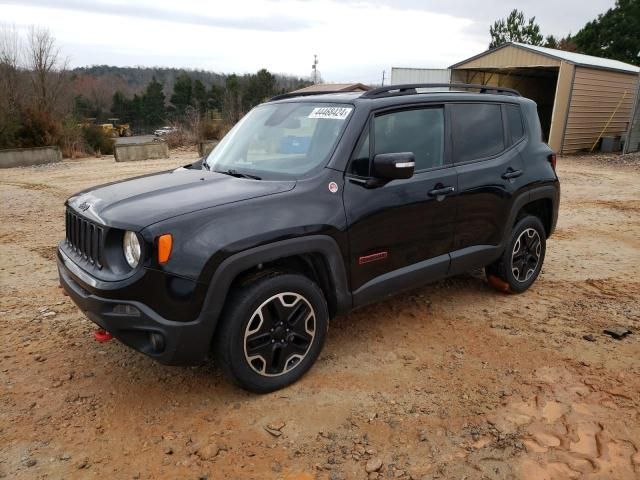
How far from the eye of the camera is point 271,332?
2.91 m

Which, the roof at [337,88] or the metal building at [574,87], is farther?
the metal building at [574,87]

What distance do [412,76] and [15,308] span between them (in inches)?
894

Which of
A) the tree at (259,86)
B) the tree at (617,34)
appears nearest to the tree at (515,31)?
the tree at (617,34)

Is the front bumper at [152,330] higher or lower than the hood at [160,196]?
lower

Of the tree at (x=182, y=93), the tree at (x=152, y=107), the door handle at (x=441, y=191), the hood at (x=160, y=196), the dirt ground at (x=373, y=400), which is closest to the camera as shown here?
the dirt ground at (x=373, y=400)

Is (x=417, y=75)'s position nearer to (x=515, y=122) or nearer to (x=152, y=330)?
(x=515, y=122)

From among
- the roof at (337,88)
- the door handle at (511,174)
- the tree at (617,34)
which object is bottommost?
the door handle at (511,174)

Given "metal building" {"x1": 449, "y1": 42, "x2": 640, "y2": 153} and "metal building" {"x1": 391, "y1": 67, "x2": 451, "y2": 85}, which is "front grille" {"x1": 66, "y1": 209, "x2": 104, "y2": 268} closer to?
"metal building" {"x1": 449, "y1": 42, "x2": 640, "y2": 153}

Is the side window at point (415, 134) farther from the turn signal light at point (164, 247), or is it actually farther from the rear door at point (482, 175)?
the turn signal light at point (164, 247)

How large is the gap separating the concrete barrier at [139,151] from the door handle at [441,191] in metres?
16.1

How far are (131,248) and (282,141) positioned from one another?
4.74 feet

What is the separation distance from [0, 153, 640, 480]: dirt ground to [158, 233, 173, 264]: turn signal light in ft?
3.26

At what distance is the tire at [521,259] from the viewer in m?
4.39

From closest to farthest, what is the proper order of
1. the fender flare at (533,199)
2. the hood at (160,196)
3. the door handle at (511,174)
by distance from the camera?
the hood at (160,196) < the door handle at (511,174) < the fender flare at (533,199)
